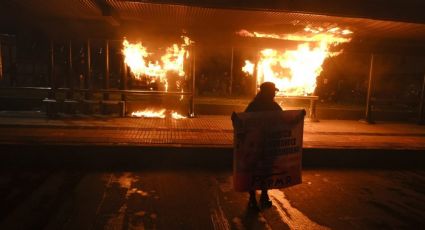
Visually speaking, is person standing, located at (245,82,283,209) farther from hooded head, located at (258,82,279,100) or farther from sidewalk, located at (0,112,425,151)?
sidewalk, located at (0,112,425,151)

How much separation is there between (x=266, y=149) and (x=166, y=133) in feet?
14.3

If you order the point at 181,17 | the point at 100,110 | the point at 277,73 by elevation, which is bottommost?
the point at 100,110

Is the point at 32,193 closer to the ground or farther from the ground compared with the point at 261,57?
closer to the ground

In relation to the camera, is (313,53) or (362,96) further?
(362,96)

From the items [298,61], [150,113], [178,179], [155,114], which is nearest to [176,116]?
[155,114]

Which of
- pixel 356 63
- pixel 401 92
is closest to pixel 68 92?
pixel 356 63

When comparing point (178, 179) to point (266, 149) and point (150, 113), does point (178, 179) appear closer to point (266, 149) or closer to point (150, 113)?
point (266, 149)

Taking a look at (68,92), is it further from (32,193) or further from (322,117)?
(322,117)

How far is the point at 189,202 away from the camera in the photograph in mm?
5547

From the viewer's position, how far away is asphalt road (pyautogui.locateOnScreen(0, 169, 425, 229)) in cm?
475

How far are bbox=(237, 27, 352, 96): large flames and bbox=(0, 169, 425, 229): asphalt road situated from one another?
16.1 ft

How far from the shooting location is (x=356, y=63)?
21.7 m

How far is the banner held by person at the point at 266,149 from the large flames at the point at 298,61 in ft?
17.7

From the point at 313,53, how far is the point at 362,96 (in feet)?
39.5
